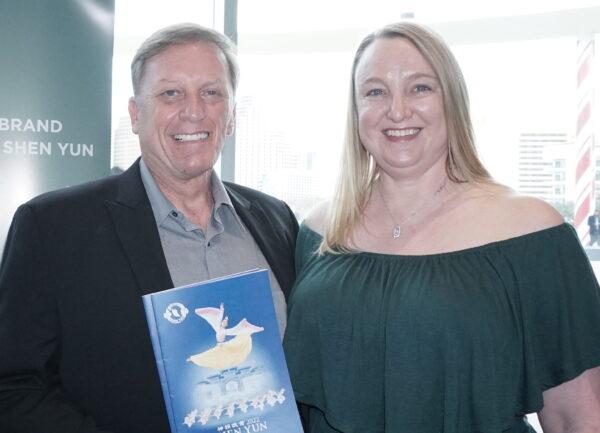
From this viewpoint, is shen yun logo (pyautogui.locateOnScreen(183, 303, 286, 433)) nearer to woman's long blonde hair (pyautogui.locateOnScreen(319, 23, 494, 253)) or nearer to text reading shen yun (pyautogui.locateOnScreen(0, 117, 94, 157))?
woman's long blonde hair (pyautogui.locateOnScreen(319, 23, 494, 253))

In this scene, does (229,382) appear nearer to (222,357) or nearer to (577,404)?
(222,357)

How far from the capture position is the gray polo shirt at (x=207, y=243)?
2.00 meters

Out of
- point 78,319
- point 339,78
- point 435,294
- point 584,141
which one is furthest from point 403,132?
point 584,141

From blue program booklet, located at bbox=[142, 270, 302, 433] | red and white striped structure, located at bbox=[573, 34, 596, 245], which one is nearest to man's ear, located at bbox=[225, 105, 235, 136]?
blue program booklet, located at bbox=[142, 270, 302, 433]

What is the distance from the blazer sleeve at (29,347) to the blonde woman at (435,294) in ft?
2.31

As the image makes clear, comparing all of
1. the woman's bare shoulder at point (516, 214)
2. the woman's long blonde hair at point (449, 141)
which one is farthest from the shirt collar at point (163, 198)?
the woman's bare shoulder at point (516, 214)

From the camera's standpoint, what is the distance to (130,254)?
1.90 m

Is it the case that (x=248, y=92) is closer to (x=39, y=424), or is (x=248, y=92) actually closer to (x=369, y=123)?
(x=369, y=123)

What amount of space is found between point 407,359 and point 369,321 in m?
0.16

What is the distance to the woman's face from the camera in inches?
78.7

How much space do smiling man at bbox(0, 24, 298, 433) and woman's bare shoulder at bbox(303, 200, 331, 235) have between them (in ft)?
0.48

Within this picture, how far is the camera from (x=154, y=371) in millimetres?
1879

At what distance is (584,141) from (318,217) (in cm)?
356

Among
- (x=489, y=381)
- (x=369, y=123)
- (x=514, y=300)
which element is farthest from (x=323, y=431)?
(x=369, y=123)
